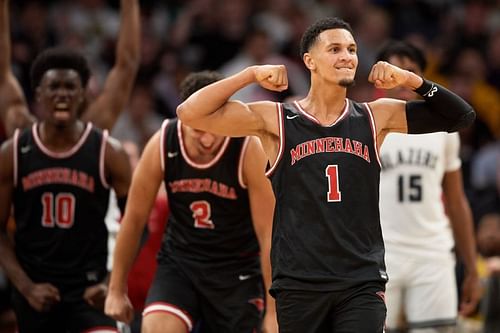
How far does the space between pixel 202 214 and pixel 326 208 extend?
1.31 meters

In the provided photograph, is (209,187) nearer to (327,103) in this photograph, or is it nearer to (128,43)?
(327,103)

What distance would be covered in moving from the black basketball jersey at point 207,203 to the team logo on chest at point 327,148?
1.02m

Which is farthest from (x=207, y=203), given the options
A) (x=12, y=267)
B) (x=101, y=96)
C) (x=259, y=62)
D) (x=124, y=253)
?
(x=259, y=62)

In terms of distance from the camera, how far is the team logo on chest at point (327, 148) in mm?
5977

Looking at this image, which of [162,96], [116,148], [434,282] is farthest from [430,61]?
[116,148]

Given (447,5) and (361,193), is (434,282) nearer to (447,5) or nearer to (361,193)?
(361,193)

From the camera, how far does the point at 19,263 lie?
7387mm

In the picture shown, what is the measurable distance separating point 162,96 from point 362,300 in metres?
7.62

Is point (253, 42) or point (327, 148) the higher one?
point (253, 42)

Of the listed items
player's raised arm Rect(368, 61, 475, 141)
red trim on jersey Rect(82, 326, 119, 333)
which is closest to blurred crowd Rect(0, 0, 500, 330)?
red trim on jersey Rect(82, 326, 119, 333)

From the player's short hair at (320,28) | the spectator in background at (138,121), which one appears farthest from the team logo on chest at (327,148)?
the spectator in background at (138,121)

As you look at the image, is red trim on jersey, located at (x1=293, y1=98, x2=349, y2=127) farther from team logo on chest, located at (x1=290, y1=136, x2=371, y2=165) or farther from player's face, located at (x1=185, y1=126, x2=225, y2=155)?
player's face, located at (x1=185, y1=126, x2=225, y2=155)

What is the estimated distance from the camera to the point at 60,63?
7.73m

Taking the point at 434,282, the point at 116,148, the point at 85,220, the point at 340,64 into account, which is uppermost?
the point at 340,64
